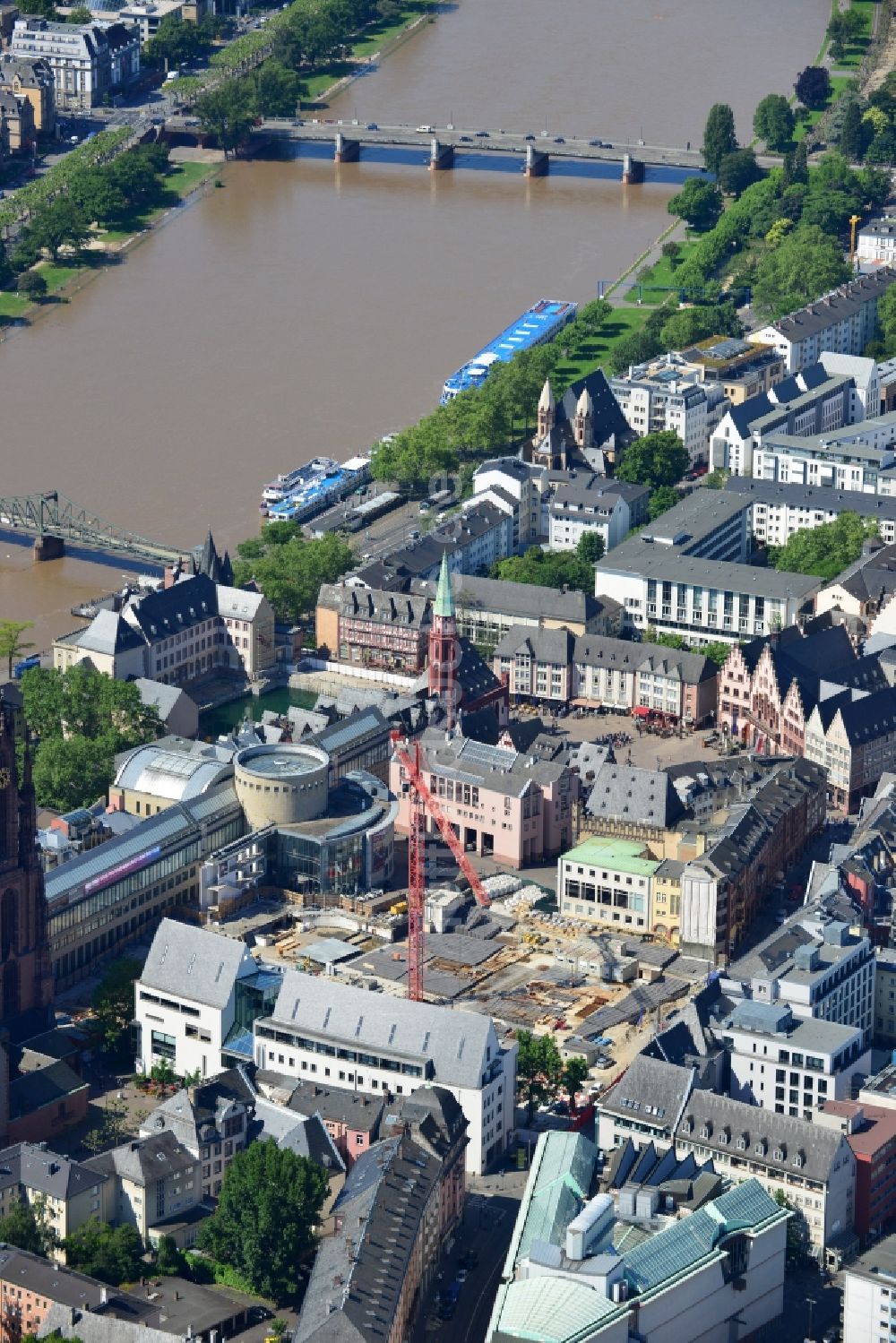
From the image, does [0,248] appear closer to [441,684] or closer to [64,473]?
[64,473]

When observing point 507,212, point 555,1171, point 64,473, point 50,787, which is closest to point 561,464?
point 64,473

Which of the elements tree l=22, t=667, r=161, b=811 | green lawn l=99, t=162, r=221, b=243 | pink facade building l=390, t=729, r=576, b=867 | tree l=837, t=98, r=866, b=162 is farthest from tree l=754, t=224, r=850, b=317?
pink facade building l=390, t=729, r=576, b=867

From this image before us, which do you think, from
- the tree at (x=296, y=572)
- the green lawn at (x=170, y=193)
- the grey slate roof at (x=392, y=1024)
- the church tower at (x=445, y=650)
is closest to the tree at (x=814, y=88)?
the green lawn at (x=170, y=193)

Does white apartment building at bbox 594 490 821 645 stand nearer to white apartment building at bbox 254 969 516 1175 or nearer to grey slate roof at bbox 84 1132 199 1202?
white apartment building at bbox 254 969 516 1175

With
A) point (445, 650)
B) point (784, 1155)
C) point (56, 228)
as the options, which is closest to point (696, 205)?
point (56, 228)

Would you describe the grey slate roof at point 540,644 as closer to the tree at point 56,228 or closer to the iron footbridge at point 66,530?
the iron footbridge at point 66,530

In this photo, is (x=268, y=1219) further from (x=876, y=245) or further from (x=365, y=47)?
(x=365, y=47)
